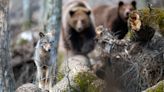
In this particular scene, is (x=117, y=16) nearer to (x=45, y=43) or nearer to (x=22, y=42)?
(x=22, y=42)

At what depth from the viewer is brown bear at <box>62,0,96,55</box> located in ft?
49.7

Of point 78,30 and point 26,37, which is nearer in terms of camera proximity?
point 78,30

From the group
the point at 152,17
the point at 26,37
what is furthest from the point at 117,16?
the point at 152,17

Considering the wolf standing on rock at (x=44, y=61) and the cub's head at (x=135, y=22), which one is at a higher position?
the cub's head at (x=135, y=22)

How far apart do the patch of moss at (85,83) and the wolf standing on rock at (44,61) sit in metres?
0.45

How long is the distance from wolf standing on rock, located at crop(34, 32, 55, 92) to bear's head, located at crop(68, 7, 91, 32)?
6899mm

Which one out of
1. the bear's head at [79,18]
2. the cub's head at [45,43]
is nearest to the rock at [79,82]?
the cub's head at [45,43]

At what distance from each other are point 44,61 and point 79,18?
775 centimetres

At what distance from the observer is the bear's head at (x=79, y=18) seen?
618 inches

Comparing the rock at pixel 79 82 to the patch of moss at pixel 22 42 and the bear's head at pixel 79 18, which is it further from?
the patch of moss at pixel 22 42

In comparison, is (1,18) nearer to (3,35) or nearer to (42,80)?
(3,35)

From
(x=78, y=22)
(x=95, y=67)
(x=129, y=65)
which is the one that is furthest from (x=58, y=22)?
(x=78, y=22)

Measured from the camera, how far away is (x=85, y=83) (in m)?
8.68

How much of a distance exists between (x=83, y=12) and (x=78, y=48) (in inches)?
58.2
